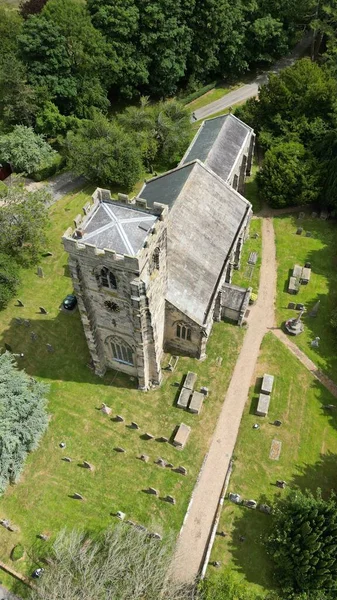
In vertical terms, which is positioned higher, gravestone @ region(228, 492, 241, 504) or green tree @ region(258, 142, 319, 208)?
green tree @ region(258, 142, 319, 208)

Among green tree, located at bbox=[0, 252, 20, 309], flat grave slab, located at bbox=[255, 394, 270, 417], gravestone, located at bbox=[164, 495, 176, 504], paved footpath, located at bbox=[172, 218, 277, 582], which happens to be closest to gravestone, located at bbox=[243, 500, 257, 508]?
paved footpath, located at bbox=[172, 218, 277, 582]

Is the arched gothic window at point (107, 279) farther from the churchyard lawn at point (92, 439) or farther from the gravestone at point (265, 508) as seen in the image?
the gravestone at point (265, 508)

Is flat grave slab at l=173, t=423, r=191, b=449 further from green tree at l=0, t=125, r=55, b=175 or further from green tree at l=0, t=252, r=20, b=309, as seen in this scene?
green tree at l=0, t=125, r=55, b=175

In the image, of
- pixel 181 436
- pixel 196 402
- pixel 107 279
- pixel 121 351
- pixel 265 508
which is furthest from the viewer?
pixel 196 402

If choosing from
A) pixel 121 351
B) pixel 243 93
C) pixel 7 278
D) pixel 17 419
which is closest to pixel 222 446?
pixel 121 351

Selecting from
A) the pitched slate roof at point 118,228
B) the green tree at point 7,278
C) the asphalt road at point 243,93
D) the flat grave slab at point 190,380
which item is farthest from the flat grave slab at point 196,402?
the asphalt road at point 243,93

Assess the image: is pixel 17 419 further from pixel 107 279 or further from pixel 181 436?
pixel 107 279
